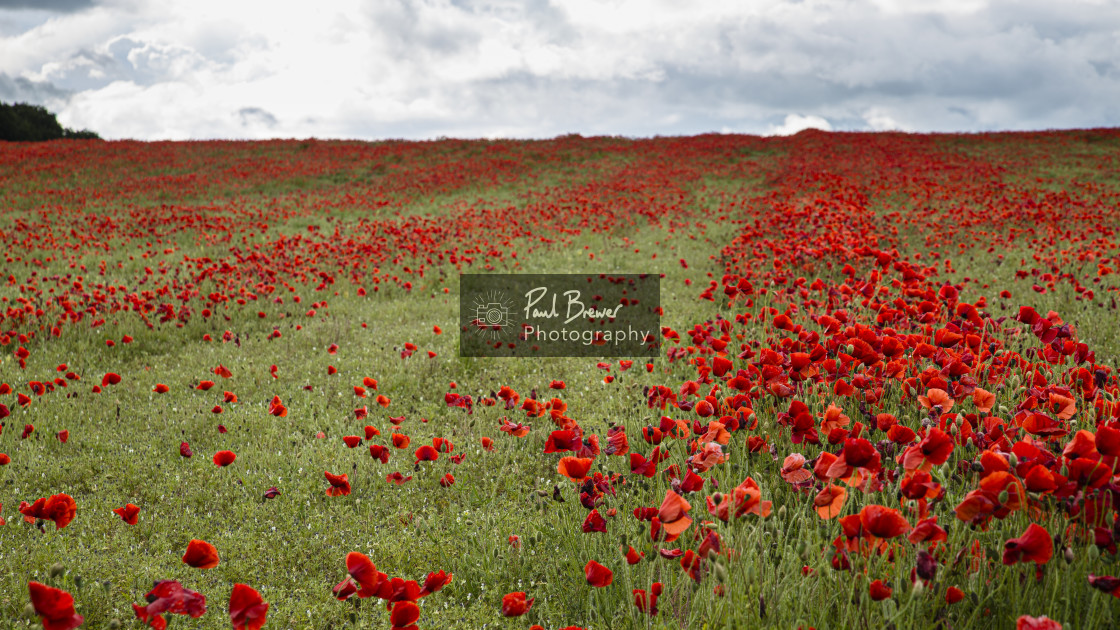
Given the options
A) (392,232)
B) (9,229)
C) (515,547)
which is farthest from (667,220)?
(9,229)

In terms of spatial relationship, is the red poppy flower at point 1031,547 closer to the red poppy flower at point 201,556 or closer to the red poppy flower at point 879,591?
the red poppy flower at point 879,591

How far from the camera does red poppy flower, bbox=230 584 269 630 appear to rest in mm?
1741

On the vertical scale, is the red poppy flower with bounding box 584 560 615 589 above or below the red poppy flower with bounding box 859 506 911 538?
below

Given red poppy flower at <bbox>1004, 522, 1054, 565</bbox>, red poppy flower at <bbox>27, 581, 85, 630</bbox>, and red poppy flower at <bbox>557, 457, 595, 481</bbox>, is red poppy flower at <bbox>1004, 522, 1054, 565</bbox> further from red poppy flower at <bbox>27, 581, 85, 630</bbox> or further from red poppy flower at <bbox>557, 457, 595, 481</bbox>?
red poppy flower at <bbox>27, 581, 85, 630</bbox>

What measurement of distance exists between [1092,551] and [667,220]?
48.5ft

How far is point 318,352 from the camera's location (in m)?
6.67

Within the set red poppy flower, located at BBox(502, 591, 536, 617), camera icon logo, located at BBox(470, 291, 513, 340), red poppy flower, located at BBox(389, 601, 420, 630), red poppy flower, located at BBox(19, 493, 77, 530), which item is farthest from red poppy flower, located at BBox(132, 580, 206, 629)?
camera icon logo, located at BBox(470, 291, 513, 340)

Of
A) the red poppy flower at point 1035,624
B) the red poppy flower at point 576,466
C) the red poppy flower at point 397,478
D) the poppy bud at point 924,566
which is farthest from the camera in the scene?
the red poppy flower at point 397,478

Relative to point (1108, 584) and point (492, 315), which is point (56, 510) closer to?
point (1108, 584)

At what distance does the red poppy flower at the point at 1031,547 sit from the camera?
1631 millimetres

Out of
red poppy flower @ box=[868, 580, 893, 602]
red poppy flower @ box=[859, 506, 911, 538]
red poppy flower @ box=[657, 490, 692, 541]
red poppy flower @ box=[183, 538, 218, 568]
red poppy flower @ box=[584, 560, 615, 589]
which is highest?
red poppy flower @ box=[859, 506, 911, 538]

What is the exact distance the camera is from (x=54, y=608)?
1.60m

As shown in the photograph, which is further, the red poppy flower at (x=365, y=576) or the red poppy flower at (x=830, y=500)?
the red poppy flower at (x=830, y=500)

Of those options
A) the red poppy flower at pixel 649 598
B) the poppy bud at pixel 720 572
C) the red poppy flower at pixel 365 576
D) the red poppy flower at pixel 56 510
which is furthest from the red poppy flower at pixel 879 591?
the red poppy flower at pixel 56 510
